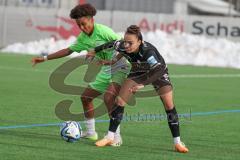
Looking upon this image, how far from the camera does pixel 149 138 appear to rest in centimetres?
1187

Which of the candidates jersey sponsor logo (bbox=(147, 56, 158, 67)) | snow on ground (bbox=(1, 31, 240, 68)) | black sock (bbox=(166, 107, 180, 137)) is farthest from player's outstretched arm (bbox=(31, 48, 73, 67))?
snow on ground (bbox=(1, 31, 240, 68))

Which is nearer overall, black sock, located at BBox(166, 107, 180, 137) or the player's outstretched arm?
black sock, located at BBox(166, 107, 180, 137)

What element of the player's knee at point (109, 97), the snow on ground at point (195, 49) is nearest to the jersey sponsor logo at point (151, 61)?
the player's knee at point (109, 97)

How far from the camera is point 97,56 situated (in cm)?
1138

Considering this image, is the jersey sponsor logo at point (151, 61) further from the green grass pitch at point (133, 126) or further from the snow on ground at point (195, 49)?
the snow on ground at point (195, 49)

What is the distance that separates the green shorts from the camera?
11.4 m

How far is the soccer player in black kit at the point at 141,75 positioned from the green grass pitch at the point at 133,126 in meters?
0.35

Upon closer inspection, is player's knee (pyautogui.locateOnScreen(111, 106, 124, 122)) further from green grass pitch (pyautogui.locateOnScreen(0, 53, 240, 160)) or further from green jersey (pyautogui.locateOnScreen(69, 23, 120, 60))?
green jersey (pyautogui.locateOnScreen(69, 23, 120, 60))

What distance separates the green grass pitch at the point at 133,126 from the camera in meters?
10.2

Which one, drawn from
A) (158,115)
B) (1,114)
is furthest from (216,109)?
(1,114)

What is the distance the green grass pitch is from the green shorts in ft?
2.68

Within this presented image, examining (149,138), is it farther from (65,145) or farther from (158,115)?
(158,115)

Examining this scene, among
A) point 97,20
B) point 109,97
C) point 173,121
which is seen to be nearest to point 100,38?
point 109,97

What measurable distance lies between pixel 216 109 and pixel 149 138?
5.11m
